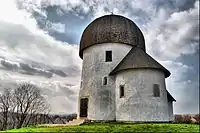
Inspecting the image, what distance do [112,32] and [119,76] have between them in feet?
17.3

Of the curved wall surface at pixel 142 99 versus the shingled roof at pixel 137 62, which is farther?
the shingled roof at pixel 137 62

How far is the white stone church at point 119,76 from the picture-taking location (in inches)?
846

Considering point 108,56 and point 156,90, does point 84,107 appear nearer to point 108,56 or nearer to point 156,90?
point 108,56

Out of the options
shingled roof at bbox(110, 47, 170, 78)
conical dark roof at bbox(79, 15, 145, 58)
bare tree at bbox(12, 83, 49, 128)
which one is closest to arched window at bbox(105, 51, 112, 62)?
conical dark roof at bbox(79, 15, 145, 58)

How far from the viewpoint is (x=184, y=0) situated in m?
15.2

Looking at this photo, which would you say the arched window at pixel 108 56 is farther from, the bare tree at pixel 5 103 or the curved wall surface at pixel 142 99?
the bare tree at pixel 5 103

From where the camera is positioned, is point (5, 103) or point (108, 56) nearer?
point (108, 56)

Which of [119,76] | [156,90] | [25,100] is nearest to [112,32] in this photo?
[119,76]

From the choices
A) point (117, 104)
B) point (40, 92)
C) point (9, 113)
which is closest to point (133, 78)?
point (117, 104)

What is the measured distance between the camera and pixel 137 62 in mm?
22531

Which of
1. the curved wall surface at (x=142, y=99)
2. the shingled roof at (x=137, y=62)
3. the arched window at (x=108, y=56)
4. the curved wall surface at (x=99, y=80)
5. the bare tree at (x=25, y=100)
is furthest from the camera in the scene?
the bare tree at (x=25, y=100)

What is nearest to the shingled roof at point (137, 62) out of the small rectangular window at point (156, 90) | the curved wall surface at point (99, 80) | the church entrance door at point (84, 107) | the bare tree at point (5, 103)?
the curved wall surface at point (99, 80)

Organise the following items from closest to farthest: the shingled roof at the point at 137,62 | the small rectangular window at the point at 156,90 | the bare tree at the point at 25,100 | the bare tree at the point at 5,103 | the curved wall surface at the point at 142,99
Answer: the curved wall surface at the point at 142,99 < the small rectangular window at the point at 156,90 < the shingled roof at the point at 137,62 < the bare tree at the point at 5,103 < the bare tree at the point at 25,100

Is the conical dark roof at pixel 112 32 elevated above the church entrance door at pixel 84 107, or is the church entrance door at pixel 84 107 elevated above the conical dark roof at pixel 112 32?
the conical dark roof at pixel 112 32
